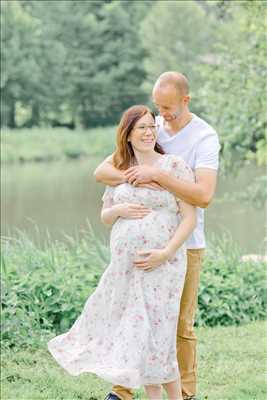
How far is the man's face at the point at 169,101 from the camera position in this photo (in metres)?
3.00

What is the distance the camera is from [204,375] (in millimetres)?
4230

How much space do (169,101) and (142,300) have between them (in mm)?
689

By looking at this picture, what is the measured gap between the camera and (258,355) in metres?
4.56

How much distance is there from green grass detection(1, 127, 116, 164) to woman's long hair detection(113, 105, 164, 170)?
17323 millimetres

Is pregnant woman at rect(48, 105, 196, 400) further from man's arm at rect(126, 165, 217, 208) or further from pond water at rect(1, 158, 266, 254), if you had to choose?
pond water at rect(1, 158, 266, 254)

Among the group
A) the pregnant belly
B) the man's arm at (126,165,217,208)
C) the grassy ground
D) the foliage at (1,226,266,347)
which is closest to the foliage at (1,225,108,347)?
the foliage at (1,226,266,347)

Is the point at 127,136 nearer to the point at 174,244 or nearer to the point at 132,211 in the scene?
the point at 132,211

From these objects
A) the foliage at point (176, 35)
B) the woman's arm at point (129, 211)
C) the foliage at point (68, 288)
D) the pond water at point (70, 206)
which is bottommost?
the pond water at point (70, 206)

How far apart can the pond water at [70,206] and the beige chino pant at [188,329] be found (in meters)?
3.91

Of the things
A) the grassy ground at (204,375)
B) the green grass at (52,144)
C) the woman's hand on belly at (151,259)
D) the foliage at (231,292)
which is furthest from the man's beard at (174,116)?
the green grass at (52,144)

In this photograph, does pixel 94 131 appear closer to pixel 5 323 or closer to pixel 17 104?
pixel 17 104

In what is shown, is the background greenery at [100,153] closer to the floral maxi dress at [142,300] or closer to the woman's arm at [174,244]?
the floral maxi dress at [142,300]

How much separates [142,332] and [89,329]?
0.23 m

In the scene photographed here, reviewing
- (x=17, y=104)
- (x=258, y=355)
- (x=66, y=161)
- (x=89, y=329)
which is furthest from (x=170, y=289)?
(x=17, y=104)
